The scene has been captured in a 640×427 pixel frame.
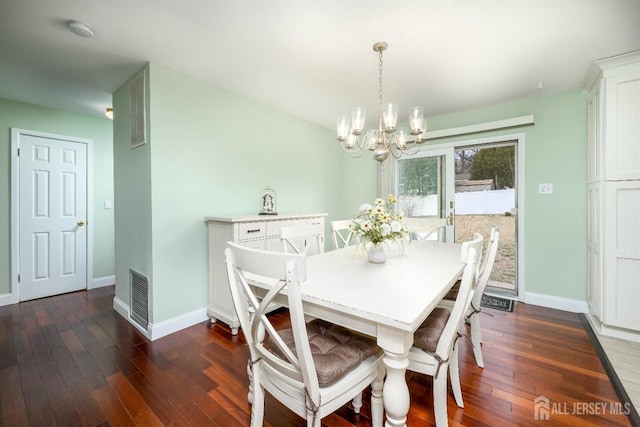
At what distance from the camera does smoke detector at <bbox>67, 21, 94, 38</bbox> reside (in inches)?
68.8

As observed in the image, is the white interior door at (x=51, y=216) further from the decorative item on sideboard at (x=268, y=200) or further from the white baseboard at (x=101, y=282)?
the decorative item on sideboard at (x=268, y=200)

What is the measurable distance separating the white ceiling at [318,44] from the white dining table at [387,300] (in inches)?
63.3

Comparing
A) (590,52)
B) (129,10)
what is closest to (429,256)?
(590,52)

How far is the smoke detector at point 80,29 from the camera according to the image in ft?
5.74

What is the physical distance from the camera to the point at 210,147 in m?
2.71

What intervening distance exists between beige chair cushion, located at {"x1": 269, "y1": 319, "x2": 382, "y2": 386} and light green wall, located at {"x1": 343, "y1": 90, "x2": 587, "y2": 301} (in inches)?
113

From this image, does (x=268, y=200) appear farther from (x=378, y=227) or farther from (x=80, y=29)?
(x=80, y=29)

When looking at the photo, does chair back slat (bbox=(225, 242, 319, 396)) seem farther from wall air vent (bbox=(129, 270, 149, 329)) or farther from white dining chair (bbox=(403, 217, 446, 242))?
white dining chair (bbox=(403, 217, 446, 242))

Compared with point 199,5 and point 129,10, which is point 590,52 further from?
point 129,10

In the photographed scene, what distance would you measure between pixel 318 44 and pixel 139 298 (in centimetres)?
271

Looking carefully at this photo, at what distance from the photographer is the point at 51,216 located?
335 centimetres

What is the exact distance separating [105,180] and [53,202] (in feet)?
2.05

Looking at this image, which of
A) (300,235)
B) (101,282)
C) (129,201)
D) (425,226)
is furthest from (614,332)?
(101,282)

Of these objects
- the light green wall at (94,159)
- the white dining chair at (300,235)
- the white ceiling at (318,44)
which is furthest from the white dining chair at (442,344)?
the light green wall at (94,159)
